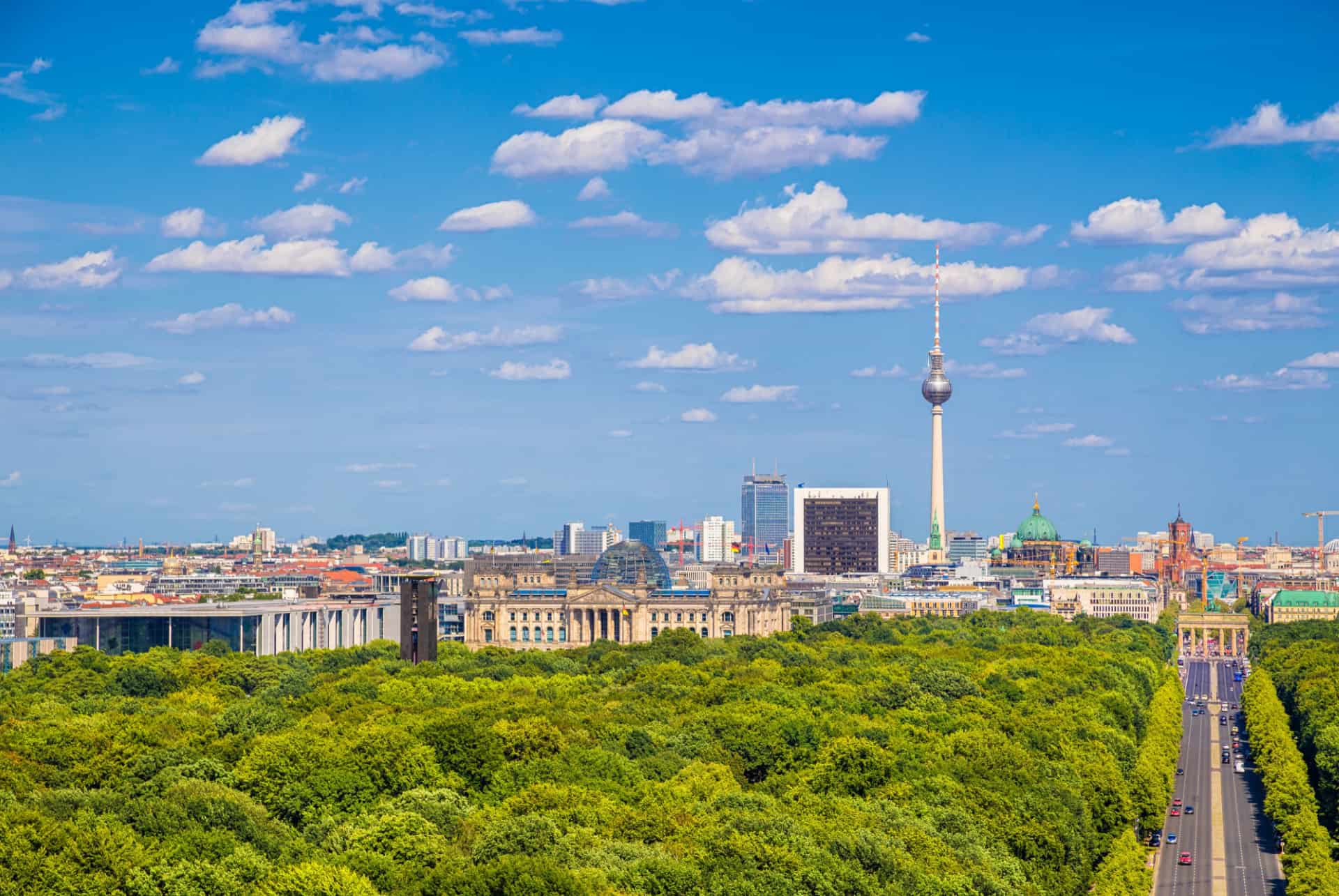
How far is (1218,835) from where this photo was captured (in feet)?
331

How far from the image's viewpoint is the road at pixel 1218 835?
87625mm

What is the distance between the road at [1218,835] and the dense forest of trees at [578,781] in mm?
2155

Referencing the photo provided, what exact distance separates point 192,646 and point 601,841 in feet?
393

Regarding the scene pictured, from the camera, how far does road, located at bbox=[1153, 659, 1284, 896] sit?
287 feet

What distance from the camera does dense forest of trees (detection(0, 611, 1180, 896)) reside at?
6794 centimetres

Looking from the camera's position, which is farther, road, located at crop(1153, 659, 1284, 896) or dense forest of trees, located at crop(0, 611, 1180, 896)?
road, located at crop(1153, 659, 1284, 896)

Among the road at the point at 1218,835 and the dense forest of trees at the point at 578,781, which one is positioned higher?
the dense forest of trees at the point at 578,781

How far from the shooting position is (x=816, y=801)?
83875 millimetres

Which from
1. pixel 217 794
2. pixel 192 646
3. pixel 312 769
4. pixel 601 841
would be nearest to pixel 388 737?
pixel 312 769

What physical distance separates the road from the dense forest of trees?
2155 mm

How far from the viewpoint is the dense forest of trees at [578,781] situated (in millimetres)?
67938

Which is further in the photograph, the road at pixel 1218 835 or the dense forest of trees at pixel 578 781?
the road at pixel 1218 835

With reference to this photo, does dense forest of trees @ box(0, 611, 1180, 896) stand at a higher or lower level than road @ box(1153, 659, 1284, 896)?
higher

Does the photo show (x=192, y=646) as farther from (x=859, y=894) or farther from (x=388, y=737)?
(x=859, y=894)
